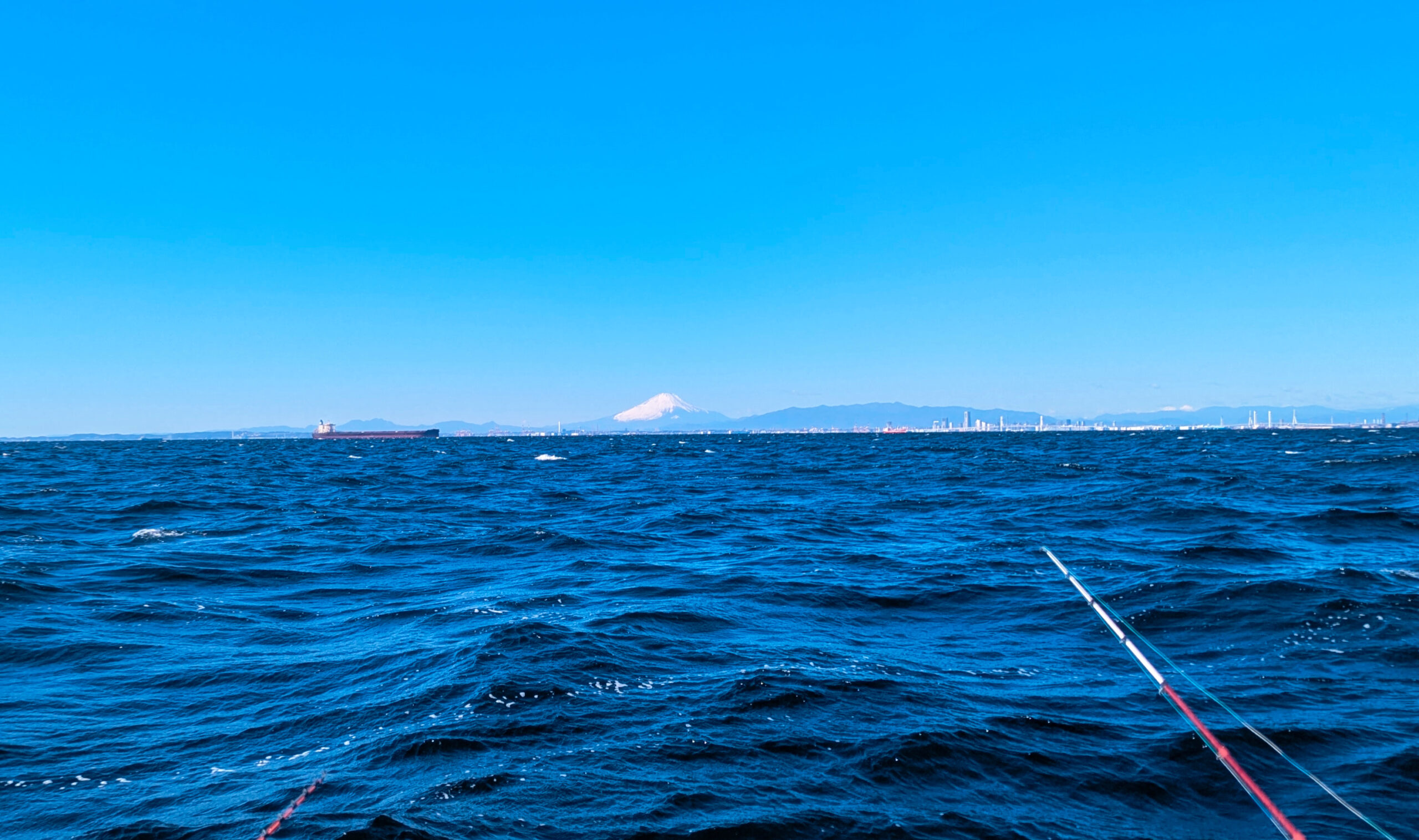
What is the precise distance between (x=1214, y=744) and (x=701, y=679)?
4542 mm

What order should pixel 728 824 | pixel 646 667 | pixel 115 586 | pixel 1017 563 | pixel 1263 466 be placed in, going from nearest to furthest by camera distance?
pixel 728 824 < pixel 646 667 < pixel 115 586 < pixel 1017 563 < pixel 1263 466

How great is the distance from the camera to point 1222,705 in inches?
295

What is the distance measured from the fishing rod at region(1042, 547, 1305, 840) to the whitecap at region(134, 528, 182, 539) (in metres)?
21.4

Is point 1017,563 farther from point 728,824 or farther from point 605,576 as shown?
point 728,824

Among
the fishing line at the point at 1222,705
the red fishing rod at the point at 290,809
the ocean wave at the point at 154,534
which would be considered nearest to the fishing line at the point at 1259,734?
the fishing line at the point at 1222,705

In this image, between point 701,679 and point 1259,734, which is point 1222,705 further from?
point 701,679

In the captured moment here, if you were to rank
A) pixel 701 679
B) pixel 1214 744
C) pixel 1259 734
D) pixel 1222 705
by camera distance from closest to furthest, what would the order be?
1. pixel 1214 744
2. pixel 1259 734
3. pixel 1222 705
4. pixel 701 679

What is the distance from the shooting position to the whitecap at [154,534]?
65.9 feet

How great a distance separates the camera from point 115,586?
14.0 meters

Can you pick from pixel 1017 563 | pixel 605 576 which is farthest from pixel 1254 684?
pixel 605 576

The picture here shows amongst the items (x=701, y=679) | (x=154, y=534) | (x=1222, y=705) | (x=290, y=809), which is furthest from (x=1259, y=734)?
(x=154, y=534)

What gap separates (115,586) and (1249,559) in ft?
66.4

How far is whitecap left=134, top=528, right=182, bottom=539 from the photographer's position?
20094mm

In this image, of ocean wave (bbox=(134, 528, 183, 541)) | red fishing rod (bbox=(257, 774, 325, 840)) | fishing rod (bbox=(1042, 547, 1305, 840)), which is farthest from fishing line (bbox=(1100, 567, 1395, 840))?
ocean wave (bbox=(134, 528, 183, 541))
